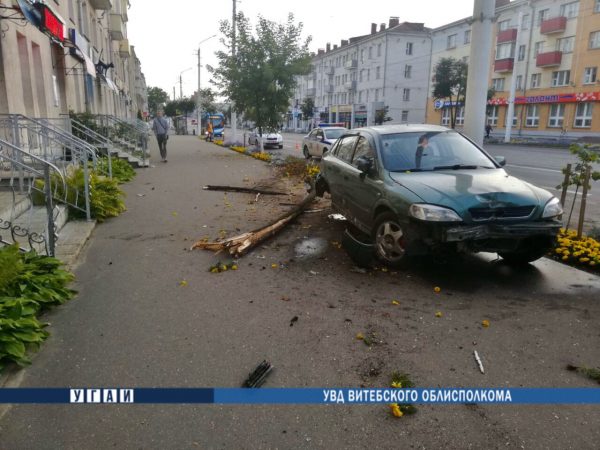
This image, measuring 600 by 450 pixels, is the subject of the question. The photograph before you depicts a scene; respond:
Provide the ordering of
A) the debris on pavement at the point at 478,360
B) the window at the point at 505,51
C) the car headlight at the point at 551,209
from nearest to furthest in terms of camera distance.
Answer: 1. the debris on pavement at the point at 478,360
2. the car headlight at the point at 551,209
3. the window at the point at 505,51

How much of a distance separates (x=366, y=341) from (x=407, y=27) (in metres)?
68.2

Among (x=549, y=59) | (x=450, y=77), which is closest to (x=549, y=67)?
(x=549, y=59)

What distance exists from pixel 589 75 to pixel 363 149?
4119 cm

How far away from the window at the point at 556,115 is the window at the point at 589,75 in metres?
2.71

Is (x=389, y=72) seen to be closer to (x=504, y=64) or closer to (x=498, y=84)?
(x=498, y=84)

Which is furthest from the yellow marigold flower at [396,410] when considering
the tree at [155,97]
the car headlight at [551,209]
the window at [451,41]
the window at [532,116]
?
the tree at [155,97]

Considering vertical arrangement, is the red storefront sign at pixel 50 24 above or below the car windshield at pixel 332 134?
above

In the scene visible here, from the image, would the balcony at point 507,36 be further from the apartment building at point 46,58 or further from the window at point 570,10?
the apartment building at point 46,58

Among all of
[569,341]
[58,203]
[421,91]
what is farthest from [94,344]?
[421,91]

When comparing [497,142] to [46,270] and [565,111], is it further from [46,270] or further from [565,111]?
[46,270]

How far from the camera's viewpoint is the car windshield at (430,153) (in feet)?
19.7

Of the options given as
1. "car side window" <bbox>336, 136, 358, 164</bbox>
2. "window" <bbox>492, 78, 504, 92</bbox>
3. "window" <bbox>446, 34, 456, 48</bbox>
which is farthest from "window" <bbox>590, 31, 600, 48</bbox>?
"car side window" <bbox>336, 136, 358, 164</bbox>

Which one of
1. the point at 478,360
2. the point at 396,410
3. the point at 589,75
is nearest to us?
the point at 396,410

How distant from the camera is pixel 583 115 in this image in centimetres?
3928
